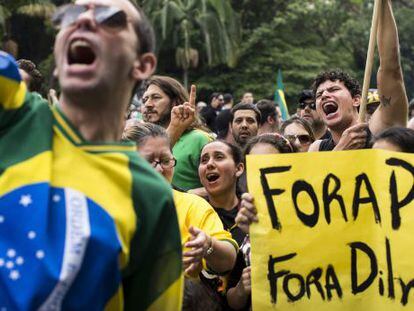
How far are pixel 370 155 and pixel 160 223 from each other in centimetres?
168

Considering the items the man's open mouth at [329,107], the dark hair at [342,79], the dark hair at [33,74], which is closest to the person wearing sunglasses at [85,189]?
the dark hair at [33,74]

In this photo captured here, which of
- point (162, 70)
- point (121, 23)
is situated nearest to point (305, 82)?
point (162, 70)

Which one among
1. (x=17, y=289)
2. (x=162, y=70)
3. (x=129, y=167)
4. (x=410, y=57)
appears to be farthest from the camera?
Answer: (x=410, y=57)

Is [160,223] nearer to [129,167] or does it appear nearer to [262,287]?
[129,167]

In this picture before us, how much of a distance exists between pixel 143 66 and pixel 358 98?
10.2 ft

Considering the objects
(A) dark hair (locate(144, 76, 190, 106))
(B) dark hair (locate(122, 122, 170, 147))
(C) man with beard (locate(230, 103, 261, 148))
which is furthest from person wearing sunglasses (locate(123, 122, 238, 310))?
(C) man with beard (locate(230, 103, 261, 148))

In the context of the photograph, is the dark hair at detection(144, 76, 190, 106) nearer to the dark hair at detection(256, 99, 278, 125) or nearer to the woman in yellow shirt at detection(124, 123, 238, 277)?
the woman in yellow shirt at detection(124, 123, 238, 277)

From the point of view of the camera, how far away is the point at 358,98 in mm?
5414

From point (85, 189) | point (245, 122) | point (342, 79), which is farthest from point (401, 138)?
point (245, 122)

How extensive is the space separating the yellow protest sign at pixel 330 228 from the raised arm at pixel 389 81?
860mm

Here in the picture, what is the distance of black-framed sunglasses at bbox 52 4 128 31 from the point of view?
2303mm

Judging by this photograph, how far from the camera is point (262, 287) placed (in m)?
3.79

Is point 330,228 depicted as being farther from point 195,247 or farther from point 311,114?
point 311,114

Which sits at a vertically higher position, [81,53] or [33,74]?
[81,53]
